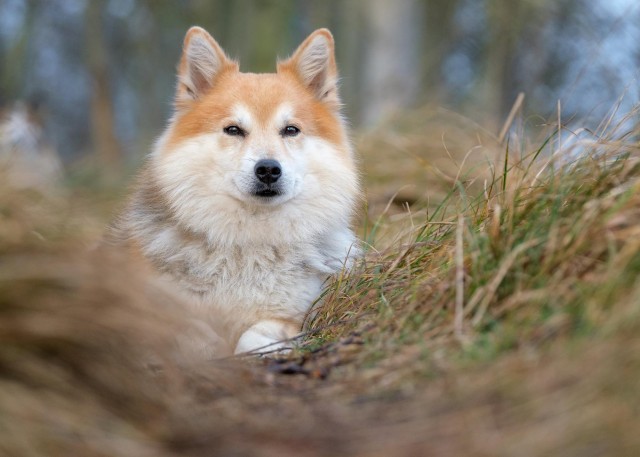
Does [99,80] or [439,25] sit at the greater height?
[439,25]

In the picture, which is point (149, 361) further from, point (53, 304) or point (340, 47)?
point (340, 47)

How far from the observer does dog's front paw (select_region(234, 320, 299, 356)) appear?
139 inches

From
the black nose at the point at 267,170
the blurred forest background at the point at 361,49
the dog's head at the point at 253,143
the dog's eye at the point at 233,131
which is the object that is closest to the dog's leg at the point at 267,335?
the dog's head at the point at 253,143

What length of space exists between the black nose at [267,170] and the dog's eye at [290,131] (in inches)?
13.4

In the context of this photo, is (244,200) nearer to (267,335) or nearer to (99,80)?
(267,335)

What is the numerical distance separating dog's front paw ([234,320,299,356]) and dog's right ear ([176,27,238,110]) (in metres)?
1.50

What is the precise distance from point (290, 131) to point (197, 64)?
2.31 feet

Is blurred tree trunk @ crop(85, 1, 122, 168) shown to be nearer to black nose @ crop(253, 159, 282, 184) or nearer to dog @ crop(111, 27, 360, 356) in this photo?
dog @ crop(111, 27, 360, 356)

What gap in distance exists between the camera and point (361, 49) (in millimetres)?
18812

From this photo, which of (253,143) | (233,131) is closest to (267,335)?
(253,143)

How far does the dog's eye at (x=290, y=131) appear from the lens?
4.37m

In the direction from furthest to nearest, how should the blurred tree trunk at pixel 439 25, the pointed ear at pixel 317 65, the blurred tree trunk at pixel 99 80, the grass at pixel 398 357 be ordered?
the blurred tree trunk at pixel 439 25 < the blurred tree trunk at pixel 99 80 < the pointed ear at pixel 317 65 < the grass at pixel 398 357

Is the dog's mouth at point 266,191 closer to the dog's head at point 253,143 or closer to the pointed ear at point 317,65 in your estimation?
the dog's head at point 253,143

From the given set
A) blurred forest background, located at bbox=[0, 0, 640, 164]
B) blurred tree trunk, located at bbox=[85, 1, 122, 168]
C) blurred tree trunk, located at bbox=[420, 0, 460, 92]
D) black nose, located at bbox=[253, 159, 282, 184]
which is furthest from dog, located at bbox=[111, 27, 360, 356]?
blurred tree trunk, located at bbox=[420, 0, 460, 92]
